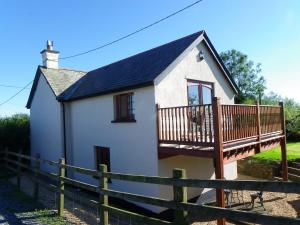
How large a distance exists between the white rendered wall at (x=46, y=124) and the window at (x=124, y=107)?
183 inches

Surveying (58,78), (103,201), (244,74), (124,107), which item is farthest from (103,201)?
(244,74)

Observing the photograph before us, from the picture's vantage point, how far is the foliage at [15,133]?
61.7 ft

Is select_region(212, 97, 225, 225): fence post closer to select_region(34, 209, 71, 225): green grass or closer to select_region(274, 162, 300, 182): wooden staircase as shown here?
select_region(34, 209, 71, 225): green grass

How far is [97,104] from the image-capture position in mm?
13625

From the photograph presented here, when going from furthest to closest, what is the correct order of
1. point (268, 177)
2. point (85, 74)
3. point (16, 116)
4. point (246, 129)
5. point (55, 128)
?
point (16, 116) < point (85, 74) < point (55, 128) < point (268, 177) < point (246, 129)

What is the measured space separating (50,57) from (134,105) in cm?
944

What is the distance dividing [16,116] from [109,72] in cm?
943

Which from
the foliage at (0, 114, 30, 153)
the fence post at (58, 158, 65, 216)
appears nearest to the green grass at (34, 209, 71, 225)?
the fence post at (58, 158, 65, 216)

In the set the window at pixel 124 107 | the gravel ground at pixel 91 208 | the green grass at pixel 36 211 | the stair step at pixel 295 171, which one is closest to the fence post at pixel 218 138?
the gravel ground at pixel 91 208

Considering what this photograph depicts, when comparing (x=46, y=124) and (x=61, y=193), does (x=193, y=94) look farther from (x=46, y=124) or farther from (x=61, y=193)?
(x=46, y=124)

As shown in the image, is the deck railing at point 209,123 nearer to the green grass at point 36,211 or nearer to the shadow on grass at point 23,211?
the green grass at point 36,211

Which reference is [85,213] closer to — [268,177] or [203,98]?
[203,98]

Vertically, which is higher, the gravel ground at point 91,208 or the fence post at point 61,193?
the fence post at point 61,193

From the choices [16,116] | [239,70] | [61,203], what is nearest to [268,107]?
[61,203]
